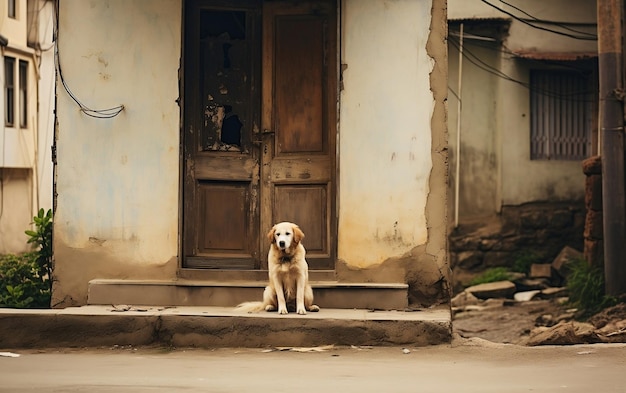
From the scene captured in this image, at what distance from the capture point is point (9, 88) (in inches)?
931

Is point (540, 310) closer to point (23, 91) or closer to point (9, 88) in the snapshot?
point (9, 88)

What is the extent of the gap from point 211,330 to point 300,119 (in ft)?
8.28

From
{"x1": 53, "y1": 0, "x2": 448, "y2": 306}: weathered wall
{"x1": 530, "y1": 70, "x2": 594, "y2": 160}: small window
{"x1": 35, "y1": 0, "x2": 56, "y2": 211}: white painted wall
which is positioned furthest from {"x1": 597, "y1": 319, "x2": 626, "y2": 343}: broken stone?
{"x1": 35, "y1": 0, "x2": 56, "y2": 211}: white painted wall

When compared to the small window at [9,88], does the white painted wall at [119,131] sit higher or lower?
lower

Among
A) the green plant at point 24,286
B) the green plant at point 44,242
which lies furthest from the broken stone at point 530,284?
the green plant at point 44,242

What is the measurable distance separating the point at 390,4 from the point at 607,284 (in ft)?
18.0

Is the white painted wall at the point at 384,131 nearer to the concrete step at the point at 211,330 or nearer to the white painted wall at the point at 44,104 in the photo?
the concrete step at the point at 211,330

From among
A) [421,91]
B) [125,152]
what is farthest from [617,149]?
[125,152]

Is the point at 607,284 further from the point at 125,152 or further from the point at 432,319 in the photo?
the point at 125,152

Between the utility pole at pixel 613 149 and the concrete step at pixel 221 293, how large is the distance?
4.57m

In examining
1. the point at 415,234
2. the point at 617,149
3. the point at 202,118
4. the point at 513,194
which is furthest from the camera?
the point at 513,194

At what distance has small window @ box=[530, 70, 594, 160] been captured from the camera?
19.4 meters

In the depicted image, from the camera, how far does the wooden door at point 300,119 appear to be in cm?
1056

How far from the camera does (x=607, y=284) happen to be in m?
13.6
